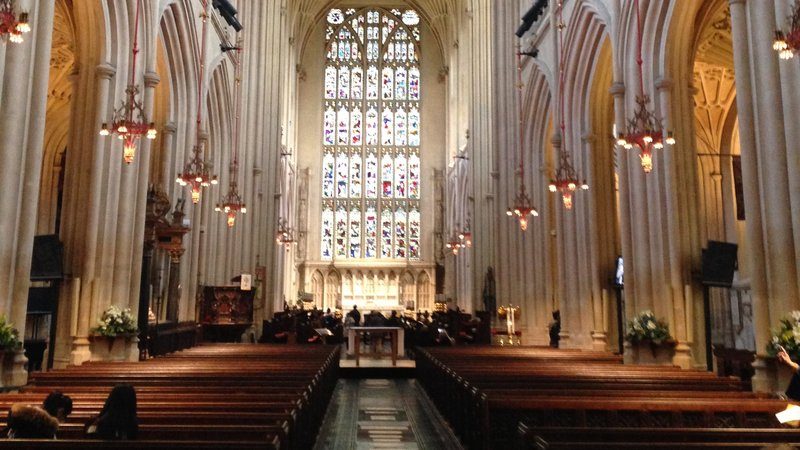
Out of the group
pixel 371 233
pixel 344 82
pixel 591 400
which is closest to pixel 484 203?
pixel 371 233

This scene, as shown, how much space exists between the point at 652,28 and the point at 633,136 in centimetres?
370

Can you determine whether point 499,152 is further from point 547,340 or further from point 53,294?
point 53,294

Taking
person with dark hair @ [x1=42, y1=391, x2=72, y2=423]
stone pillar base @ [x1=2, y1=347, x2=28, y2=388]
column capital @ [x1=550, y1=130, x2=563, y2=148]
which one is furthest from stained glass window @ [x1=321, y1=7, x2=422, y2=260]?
person with dark hair @ [x1=42, y1=391, x2=72, y2=423]

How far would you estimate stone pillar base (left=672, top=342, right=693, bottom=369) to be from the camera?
1205 cm

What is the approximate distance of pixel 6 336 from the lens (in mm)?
8109

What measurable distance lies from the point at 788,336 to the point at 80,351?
423 inches

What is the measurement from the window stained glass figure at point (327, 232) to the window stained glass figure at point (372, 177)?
2.71 m

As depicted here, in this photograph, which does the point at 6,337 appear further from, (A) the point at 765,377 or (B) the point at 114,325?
(A) the point at 765,377

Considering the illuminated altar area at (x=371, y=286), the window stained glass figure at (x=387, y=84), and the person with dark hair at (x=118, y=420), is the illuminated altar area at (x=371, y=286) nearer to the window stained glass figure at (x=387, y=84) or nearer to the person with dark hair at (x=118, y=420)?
the window stained glass figure at (x=387, y=84)

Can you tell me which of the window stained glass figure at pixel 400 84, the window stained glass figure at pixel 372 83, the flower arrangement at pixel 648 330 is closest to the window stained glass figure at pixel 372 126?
the window stained glass figure at pixel 372 83

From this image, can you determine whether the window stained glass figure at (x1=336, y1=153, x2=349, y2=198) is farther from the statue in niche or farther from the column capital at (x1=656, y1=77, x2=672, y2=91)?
the column capital at (x1=656, y1=77, x2=672, y2=91)

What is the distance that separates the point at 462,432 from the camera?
853 cm

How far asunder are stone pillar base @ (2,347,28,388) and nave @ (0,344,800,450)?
2.26 ft

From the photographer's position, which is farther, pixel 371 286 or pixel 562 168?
pixel 371 286
